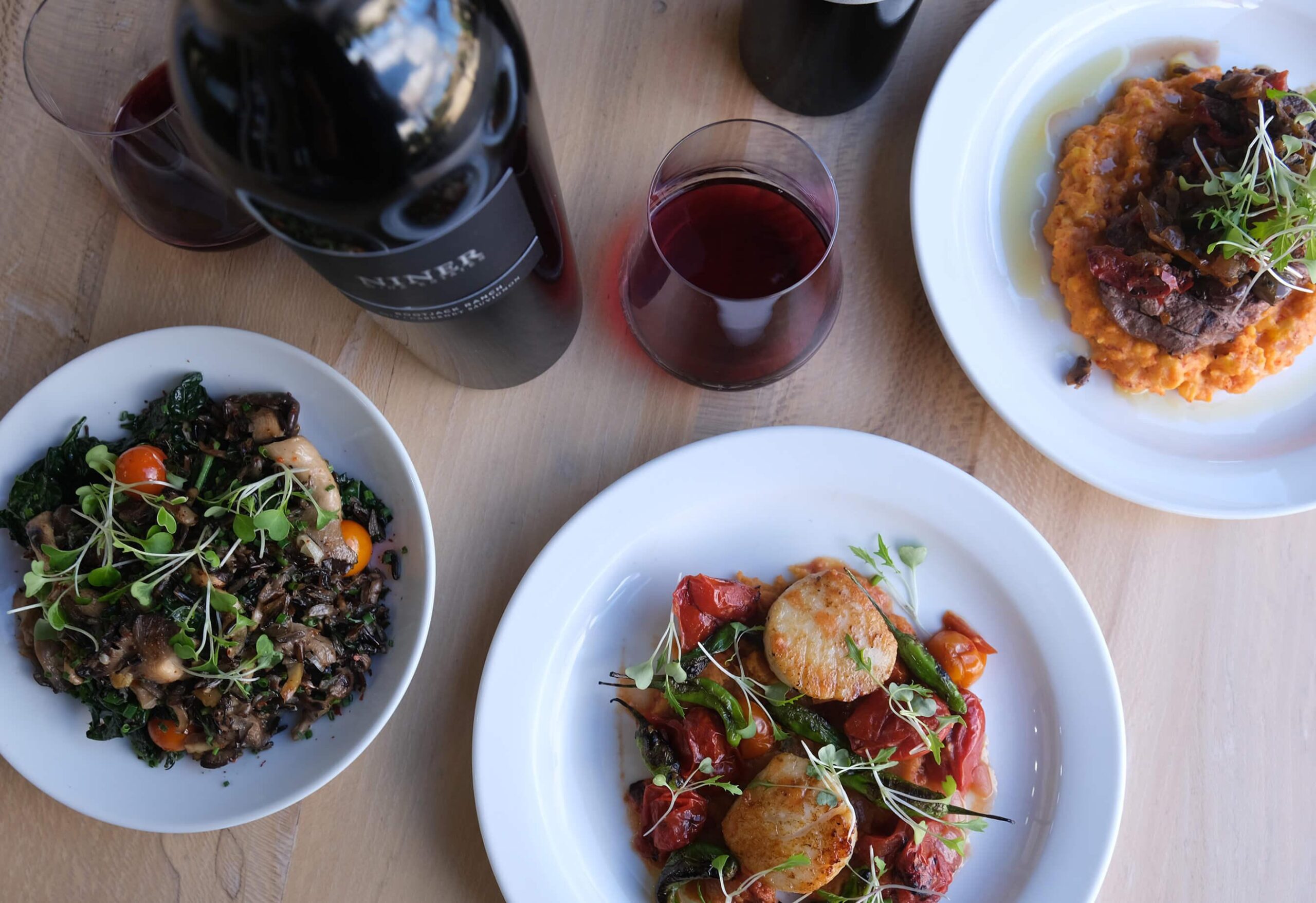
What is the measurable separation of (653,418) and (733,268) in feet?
0.96

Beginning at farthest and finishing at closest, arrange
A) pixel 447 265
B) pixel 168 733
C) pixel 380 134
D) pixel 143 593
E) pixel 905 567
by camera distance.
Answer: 1. pixel 905 567
2. pixel 168 733
3. pixel 143 593
4. pixel 447 265
5. pixel 380 134

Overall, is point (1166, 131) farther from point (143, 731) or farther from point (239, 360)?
point (143, 731)

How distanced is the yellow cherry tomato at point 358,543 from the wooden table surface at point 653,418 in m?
0.12

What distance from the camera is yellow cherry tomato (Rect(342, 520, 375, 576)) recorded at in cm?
125

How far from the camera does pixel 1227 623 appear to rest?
56.3 inches

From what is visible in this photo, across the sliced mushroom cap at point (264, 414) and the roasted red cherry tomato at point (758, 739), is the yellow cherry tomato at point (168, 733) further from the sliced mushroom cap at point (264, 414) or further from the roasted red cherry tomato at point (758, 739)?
the roasted red cherry tomato at point (758, 739)

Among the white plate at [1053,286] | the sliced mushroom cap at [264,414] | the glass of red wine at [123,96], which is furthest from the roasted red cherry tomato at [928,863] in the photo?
the glass of red wine at [123,96]

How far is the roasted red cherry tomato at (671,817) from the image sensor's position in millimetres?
1253

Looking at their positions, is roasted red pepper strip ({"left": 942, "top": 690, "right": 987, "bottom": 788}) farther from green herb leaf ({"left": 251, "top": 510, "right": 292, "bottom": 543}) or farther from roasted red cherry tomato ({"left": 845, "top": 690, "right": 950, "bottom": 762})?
green herb leaf ({"left": 251, "top": 510, "right": 292, "bottom": 543})

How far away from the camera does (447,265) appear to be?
821 millimetres

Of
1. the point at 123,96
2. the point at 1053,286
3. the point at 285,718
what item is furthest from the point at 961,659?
the point at 123,96

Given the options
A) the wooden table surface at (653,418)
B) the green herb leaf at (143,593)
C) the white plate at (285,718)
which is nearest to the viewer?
the green herb leaf at (143,593)

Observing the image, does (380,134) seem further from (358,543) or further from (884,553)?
(884,553)

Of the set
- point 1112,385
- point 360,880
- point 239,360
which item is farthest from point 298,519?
point 1112,385
